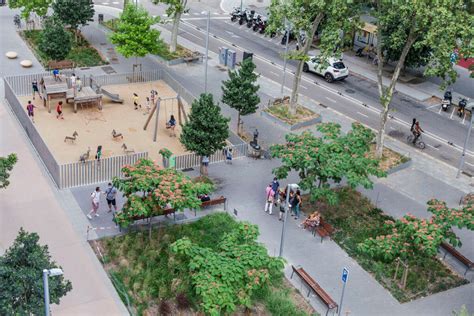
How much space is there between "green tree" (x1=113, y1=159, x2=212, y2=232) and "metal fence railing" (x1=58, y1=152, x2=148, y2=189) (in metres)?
5.21

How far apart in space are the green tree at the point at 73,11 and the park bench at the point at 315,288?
33.3 m

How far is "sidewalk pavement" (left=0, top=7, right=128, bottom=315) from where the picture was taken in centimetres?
2639

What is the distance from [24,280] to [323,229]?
1531 centimetres

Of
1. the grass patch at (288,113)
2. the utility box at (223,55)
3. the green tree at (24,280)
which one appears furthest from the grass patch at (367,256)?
the utility box at (223,55)

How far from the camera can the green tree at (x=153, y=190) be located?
93.2 feet

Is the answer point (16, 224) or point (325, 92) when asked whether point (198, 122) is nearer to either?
point (16, 224)

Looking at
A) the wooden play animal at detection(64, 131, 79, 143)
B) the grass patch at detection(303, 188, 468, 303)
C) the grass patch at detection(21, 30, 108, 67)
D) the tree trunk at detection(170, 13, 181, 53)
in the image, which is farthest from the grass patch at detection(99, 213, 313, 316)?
the tree trunk at detection(170, 13, 181, 53)

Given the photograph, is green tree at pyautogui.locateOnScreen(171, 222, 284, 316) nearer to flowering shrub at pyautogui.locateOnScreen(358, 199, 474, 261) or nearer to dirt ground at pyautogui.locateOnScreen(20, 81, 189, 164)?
flowering shrub at pyautogui.locateOnScreen(358, 199, 474, 261)

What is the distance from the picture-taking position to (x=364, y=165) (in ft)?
105

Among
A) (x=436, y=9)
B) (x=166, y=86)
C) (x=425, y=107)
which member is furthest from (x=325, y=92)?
(x=436, y=9)

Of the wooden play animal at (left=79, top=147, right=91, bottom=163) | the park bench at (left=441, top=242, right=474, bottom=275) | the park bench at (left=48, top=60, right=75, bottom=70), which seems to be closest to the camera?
the park bench at (left=441, top=242, right=474, bottom=275)

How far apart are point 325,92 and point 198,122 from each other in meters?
18.2

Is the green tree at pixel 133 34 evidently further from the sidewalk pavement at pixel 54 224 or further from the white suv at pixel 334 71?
the white suv at pixel 334 71

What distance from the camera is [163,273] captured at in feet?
91.2
